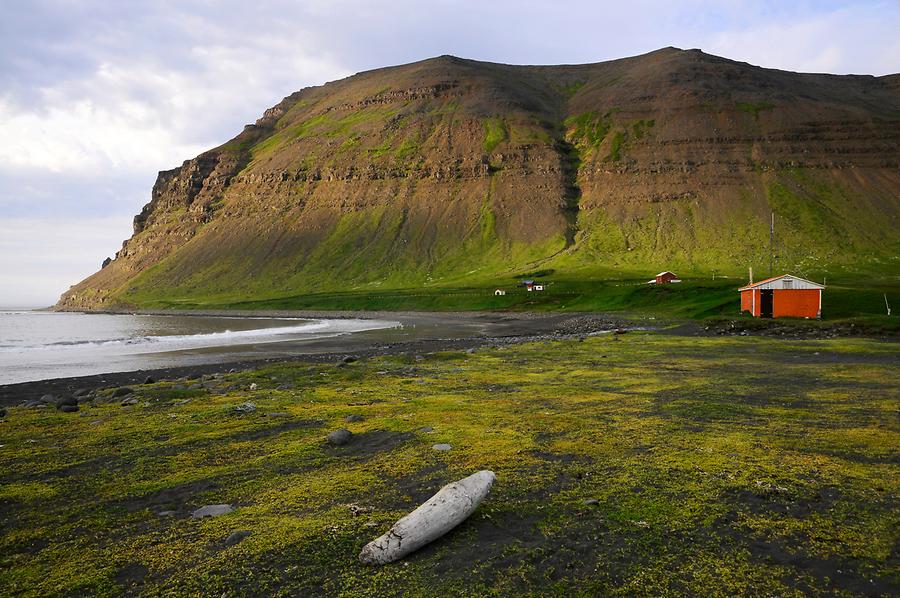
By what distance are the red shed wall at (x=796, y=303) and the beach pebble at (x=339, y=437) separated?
188 ft

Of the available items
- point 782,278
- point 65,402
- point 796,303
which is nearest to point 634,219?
point 782,278

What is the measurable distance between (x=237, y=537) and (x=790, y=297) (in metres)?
63.2

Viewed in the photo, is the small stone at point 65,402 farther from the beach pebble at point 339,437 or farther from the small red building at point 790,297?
the small red building at point 790,297

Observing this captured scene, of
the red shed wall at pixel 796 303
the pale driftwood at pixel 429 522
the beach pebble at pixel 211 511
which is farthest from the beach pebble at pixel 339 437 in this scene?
the red shed wall at pixel 796 303

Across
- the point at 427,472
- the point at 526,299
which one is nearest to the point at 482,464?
the point at 427,472

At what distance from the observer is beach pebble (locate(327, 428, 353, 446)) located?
40.9ft

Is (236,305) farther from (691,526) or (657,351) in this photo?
(691,526)

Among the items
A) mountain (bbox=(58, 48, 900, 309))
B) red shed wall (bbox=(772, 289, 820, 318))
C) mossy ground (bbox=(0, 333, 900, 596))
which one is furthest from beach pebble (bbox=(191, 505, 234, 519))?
mountain (bbox=(58, 48, 900, 309))

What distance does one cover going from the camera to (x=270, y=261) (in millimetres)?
188500

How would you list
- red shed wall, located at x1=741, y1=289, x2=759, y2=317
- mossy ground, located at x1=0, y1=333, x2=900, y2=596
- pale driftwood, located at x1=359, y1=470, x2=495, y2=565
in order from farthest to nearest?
red shed wall, located at x1=741, y1=289, x2=759, y2=317, pale driftwood, located at x1=359, y1=470, x2=495, y2=565, mossy ground, located at x1=0, y1=333, x2=900, y2=596

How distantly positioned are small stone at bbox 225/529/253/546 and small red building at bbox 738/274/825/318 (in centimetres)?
6068

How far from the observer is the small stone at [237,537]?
24.2 feet

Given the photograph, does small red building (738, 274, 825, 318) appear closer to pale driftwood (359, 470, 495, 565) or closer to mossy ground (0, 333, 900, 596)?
mossy ground (0, 333, 900, 596)

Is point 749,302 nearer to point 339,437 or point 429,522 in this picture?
point 339,437
